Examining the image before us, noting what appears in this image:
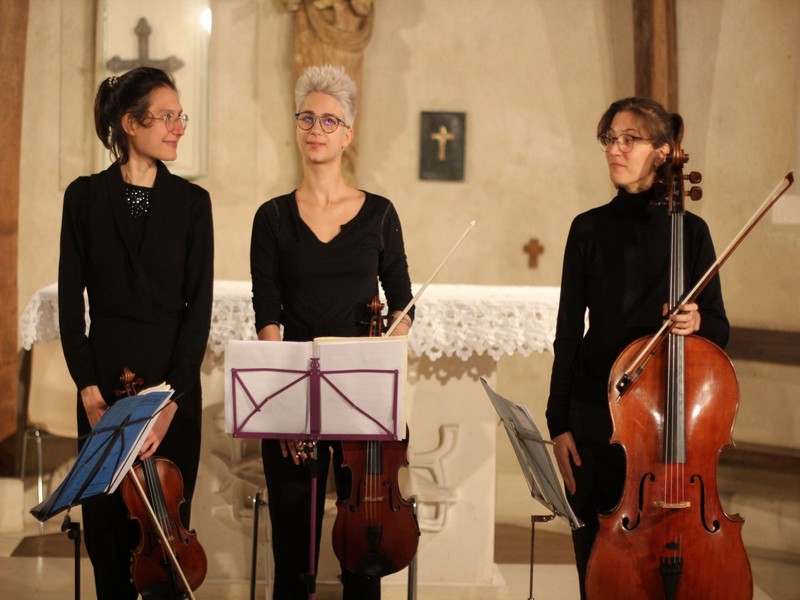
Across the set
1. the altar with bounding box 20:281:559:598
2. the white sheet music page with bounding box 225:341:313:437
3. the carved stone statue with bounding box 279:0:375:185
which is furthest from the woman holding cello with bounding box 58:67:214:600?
the carved stone statue with bounding box 279:0:375:185

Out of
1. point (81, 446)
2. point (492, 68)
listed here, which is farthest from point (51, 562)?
point (492, 68)

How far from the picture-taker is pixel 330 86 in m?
2.82

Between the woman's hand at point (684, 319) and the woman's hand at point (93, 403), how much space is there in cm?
140

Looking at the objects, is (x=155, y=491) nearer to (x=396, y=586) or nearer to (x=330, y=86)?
(x=330, y=86)

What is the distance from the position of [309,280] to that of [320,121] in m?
0.42

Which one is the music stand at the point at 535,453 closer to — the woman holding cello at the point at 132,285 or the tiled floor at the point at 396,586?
the woman holding cello at the point at 132,285

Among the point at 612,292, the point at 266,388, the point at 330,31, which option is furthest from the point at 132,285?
the point at 330,31

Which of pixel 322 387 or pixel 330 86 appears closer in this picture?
pixel 322 387

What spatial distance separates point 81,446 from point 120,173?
2.38 ft

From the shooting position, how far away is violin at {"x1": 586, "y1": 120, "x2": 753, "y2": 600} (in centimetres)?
236

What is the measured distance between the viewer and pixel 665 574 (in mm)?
2336

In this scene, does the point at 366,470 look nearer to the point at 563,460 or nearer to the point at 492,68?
the point at 563,460

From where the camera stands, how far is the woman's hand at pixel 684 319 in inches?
93.3

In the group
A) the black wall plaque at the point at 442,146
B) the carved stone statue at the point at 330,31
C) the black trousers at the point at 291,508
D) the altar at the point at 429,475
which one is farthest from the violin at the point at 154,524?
the black wall plaque at the point at 442,146
